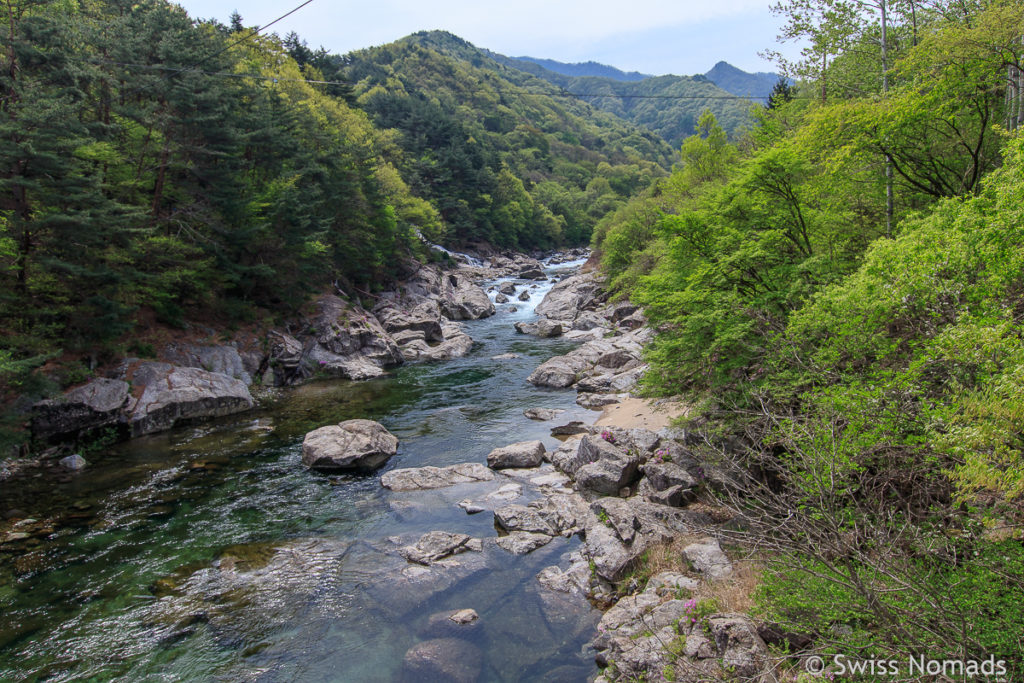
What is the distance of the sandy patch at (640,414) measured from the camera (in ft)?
53.0

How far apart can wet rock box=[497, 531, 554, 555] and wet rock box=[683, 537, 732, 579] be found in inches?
126

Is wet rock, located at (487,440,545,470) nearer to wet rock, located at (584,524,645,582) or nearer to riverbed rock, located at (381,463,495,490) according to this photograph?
riverbed rock, located at (381,463,495,490)

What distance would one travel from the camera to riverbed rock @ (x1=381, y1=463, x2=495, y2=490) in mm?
14628

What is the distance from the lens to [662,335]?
43.8 ft

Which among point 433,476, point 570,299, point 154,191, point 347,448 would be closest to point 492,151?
point 570,299

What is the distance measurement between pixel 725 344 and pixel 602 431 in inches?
244

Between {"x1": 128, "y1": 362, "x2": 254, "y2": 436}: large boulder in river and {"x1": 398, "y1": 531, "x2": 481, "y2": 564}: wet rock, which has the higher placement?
{"x1": 128, "y1": 362, "x2": 254, "y2": 436}: large boulder in river

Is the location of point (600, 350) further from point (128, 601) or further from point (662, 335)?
point (128, 601)

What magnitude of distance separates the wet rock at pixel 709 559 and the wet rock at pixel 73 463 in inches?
671

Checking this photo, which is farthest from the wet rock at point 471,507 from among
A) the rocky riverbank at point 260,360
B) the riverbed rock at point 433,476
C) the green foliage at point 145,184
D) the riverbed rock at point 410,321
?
the riverbed rock at point 410,321

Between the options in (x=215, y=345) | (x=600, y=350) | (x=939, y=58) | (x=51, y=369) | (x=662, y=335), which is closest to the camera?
(x=939, y=58)

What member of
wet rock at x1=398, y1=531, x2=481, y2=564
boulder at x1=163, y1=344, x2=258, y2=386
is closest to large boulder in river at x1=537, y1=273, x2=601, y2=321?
boulder at x1=163, y1=344, x2=258, y2=386

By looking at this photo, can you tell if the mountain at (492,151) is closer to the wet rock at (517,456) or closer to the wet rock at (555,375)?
the wet rock at (555,375)

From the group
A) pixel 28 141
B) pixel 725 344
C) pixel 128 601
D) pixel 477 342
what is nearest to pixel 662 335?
pixel 725 344
